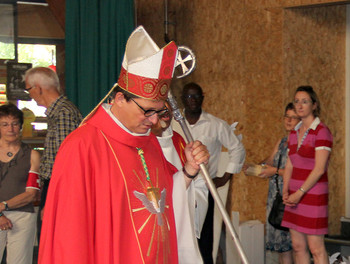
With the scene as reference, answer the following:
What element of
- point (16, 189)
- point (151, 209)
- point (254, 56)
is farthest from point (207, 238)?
point (151, 209)

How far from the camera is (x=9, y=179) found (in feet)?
14.7

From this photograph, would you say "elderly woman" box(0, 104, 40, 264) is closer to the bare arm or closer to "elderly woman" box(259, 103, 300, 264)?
"elderly woman" box(259, 103, 300, 264)

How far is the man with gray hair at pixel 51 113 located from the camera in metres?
4.30

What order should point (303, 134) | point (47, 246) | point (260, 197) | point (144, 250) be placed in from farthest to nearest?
1. point (260, 197)
2. point (303, 134)
3. point (144, 250)
4. point (47, 246)

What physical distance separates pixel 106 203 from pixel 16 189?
2.26 meters

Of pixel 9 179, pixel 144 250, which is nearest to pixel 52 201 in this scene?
pixel 144 250

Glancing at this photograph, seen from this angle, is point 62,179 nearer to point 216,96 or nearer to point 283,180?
point 283,180

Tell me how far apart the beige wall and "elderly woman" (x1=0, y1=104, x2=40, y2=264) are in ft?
8.10

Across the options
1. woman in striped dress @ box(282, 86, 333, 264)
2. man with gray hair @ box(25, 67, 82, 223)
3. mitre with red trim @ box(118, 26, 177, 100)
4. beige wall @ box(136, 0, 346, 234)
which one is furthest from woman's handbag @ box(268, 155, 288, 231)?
mitre with red trim @ box(118, 26, 177, 100)

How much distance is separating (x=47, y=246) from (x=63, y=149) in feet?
1.16

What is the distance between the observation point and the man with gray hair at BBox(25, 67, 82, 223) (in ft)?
14.1

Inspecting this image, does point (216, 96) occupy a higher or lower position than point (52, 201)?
higher

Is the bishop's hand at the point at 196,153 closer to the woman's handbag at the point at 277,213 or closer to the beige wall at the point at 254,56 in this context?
the woman's handbag at the point at 277,213

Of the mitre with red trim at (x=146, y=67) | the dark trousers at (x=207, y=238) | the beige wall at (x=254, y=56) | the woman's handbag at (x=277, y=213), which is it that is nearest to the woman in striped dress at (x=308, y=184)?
the woman's handbag at (x=277, y=213)
